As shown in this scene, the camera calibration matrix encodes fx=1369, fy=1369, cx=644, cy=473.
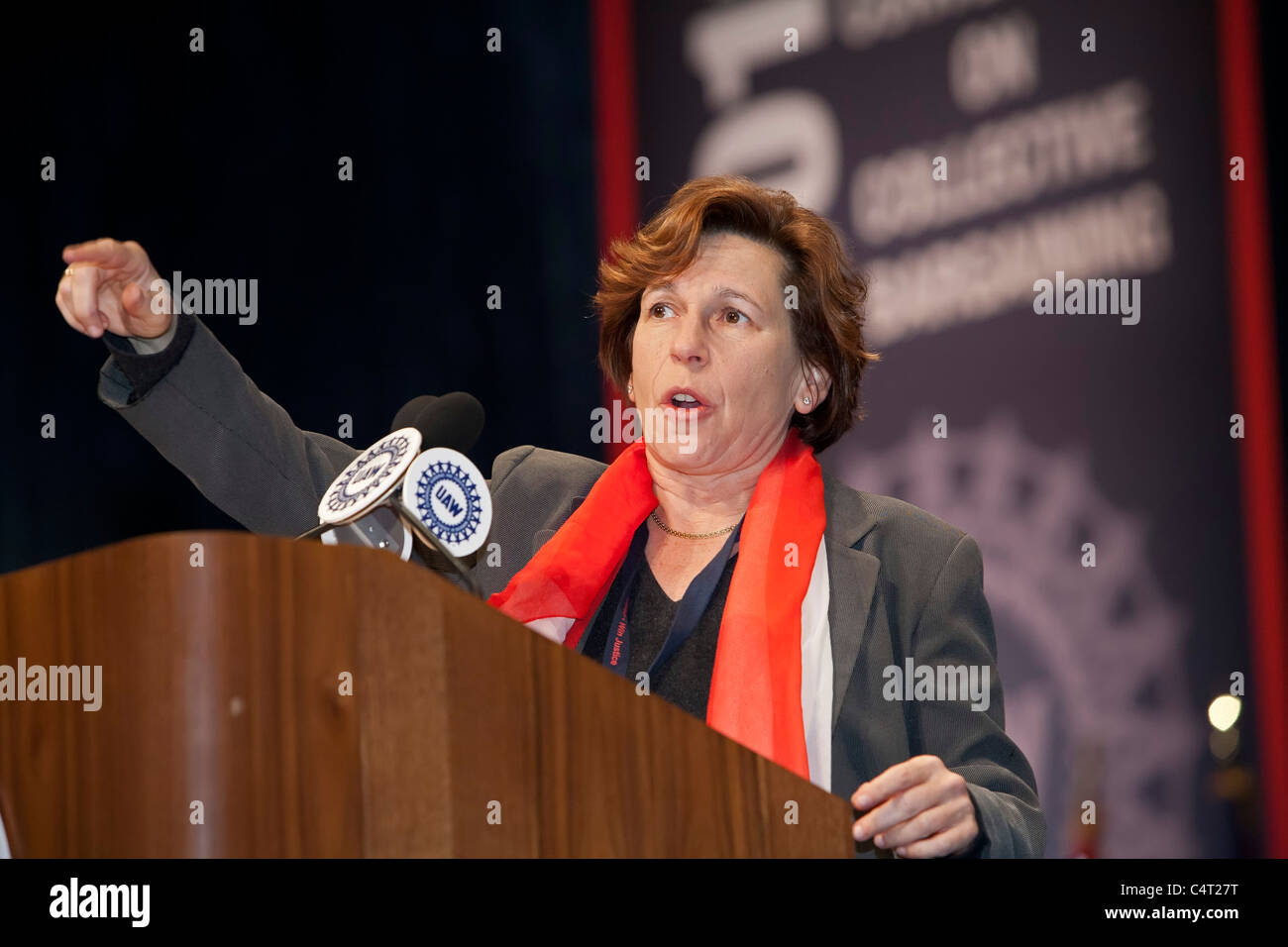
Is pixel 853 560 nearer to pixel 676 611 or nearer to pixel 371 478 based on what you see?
pixel 676 611

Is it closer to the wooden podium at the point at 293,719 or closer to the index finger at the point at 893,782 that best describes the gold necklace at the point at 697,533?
the index finger at the point at 893,782

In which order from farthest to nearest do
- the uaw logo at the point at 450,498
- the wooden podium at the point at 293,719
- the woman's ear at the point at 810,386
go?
the woman's ear at the point at 810,386 → the uaw logo at the point at 450,498 → the wooden podium at the point at 293,719

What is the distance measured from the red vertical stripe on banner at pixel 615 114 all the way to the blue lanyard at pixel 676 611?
163cm

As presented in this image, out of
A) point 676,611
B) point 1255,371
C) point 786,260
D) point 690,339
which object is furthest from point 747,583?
point 1255,371

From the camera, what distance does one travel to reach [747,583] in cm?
166

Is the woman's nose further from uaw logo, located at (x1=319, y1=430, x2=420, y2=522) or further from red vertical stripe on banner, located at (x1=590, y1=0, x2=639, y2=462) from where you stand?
red vertical stripe on banner, located at (x1=590, y1=0, x2=639, y2=462)

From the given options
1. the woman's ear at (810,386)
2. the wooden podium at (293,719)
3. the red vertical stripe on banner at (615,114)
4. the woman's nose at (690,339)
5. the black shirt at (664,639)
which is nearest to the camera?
the wooden podium at (293,719)

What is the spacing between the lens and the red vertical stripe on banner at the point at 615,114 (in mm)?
3426

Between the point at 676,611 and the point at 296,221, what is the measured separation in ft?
5.71

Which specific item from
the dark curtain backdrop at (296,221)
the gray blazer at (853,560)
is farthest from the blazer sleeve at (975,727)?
the dark curtain backdrop at (296,221)

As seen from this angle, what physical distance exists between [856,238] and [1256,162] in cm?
97

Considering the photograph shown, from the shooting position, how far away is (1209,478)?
3318 millimetres

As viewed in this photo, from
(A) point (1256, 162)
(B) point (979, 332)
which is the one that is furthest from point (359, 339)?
(A) point (1256, 162)
